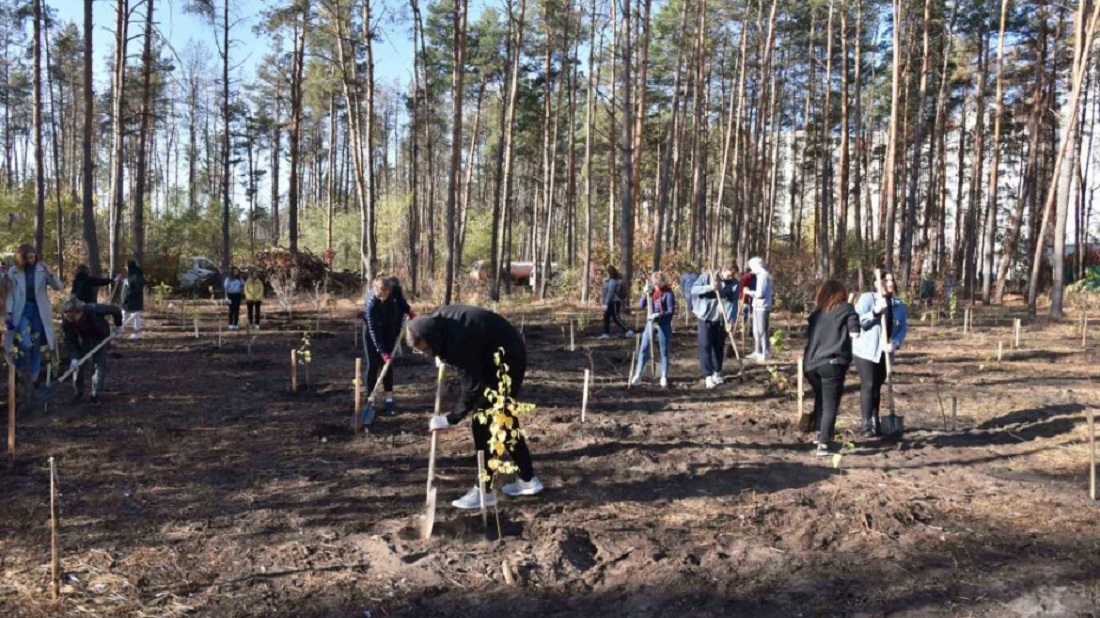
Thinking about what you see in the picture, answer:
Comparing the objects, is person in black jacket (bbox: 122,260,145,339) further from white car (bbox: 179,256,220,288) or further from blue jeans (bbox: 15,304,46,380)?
white car (bbox: 179,256,220,288)

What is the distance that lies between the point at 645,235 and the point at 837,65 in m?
11.4

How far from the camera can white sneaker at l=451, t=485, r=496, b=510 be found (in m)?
4.80

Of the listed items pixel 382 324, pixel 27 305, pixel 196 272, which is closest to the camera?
pixel 382 324

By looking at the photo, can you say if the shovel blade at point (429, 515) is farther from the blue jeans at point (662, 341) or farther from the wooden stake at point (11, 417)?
the blue jeans at point (662, 341)

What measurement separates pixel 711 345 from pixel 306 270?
737 inches

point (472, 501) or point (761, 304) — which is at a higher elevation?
point (761, 304)

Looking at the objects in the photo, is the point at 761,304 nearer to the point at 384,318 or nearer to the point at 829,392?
the point at 829,392

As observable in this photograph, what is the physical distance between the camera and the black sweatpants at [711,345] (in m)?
8.73

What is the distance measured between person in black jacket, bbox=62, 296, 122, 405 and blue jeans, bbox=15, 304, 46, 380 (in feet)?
0.87

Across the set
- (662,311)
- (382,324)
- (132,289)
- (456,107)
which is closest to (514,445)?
(382,324)

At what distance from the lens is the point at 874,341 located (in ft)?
21.0

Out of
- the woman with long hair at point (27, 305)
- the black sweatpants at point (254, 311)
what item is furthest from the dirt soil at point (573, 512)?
the black sweatpants at point (254, 311)

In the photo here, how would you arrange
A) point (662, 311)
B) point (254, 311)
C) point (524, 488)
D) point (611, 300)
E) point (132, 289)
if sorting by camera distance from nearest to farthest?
point (524, 488) → point (662, 311) → point (132, 289) → point (611, 300) → point (254, 311)

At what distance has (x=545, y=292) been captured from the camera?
77.9ft
